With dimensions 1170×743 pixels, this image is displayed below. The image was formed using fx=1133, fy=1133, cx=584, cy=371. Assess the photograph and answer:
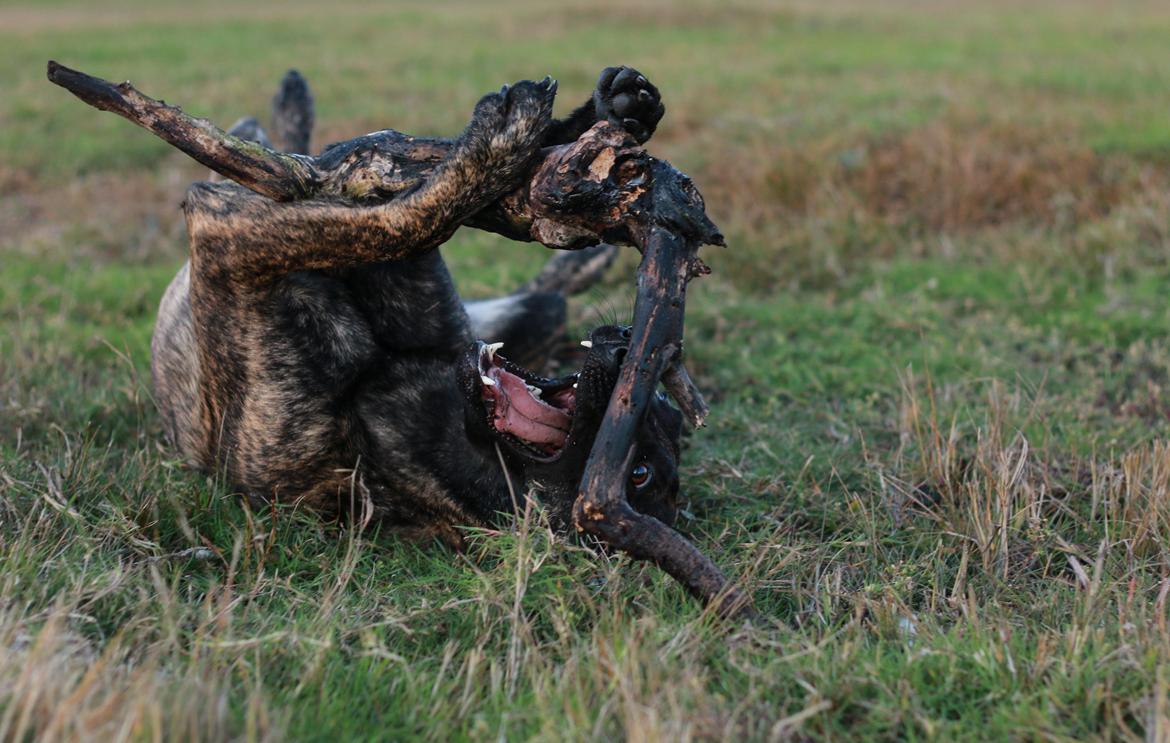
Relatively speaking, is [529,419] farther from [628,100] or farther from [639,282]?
[628,100]

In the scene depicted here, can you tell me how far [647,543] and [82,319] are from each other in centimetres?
463

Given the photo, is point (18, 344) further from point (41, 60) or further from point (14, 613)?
point (41, 60)

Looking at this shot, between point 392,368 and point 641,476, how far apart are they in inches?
42.6

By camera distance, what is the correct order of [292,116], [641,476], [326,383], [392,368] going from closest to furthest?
[641,476] → [326,383] → [392,368] → [292,116]

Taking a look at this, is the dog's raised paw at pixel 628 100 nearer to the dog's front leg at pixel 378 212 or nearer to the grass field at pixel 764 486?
the dog's front leg at pixel 378 212

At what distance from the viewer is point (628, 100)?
326 cm

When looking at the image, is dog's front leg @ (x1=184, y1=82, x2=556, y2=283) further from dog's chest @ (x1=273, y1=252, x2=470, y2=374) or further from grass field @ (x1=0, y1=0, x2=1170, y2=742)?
grass field @ (x1=0, y1=0, x2=1170, y2=742)

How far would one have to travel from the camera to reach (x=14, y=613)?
281cm

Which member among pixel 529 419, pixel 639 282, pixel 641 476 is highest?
pixel 639 282

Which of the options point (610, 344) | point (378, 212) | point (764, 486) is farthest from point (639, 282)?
point (764, 486)

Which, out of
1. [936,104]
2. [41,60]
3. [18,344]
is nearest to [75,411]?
[18,344]

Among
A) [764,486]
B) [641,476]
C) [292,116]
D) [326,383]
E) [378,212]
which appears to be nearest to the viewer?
[378,212]

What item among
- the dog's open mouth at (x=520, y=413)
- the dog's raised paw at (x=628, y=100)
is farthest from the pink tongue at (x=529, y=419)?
the dog's raised paw at (x=628, y=100)

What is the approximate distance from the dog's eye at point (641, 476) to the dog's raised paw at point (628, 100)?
3.30 ft
